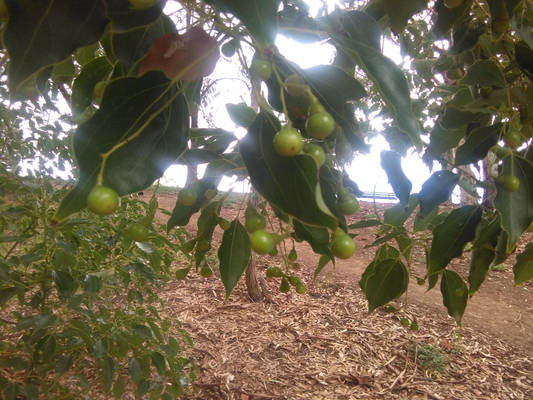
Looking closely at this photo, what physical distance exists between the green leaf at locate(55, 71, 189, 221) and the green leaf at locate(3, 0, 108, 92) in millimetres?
76

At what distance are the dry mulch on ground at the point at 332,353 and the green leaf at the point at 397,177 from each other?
1826mm

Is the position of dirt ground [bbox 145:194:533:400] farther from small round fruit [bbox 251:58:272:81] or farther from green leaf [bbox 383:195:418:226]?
small round fruit [bbox 251:58:272:81]

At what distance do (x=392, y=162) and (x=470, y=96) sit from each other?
30cm

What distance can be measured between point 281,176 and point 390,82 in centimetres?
22

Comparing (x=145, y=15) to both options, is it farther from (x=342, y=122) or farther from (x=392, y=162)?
(x=392, y=162)

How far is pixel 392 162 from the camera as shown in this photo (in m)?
0.87

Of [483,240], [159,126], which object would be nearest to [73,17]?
[159,126]

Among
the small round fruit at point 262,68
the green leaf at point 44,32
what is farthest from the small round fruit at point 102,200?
the small round fruit at point 262,68

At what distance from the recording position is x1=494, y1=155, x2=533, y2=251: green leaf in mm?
772

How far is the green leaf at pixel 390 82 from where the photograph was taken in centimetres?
56

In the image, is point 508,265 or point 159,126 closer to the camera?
point 159,126

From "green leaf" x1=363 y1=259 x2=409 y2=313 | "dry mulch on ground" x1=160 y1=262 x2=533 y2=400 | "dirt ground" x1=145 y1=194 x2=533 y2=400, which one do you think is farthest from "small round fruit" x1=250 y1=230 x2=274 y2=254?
"dry mulch on ground" x1=160 y1=262 x2=533 y2=400

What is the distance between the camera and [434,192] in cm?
104

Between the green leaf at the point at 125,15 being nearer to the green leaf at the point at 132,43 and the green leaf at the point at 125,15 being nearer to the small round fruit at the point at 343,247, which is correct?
the green leaf at the point at 132,43
